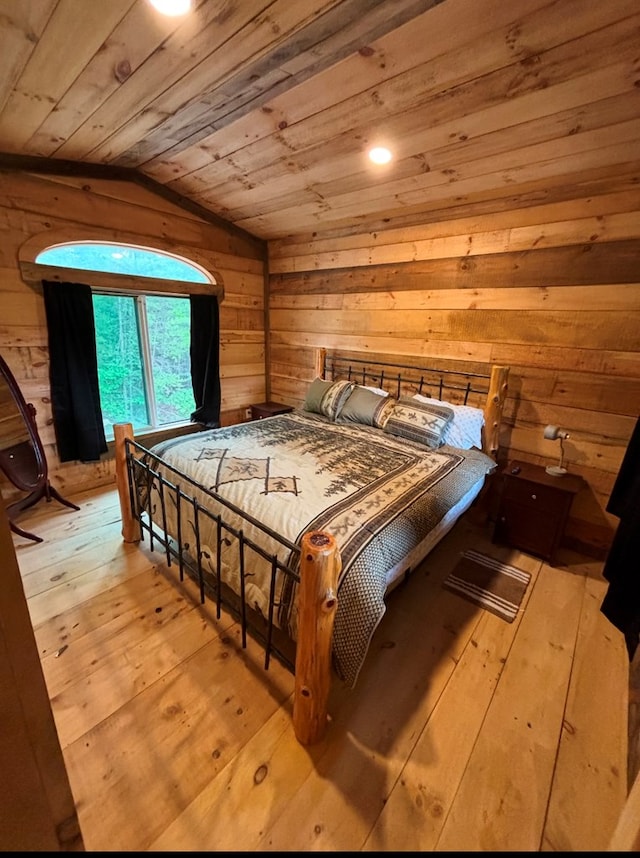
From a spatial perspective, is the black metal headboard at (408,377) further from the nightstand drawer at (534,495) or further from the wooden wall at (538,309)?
the nightstand drawer at (534,495)

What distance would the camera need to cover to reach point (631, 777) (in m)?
1.19

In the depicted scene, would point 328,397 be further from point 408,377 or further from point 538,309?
point 538,309

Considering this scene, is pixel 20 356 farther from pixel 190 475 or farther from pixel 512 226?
pixel 512 226

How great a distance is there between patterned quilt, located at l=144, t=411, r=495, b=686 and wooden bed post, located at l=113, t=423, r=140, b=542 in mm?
209

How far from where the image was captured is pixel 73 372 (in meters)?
2.74

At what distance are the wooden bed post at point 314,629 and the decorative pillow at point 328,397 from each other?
1.95 m

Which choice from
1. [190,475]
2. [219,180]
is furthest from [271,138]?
[190,475]

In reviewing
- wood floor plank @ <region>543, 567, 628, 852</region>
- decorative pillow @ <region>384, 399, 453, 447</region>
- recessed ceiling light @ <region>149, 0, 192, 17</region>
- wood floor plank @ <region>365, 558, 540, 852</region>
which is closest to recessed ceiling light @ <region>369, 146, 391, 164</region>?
recessed ceiling light @ <region>149, 0, 192, 17</region>

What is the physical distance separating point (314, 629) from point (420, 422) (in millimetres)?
1730

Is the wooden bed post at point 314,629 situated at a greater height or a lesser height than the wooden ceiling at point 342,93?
lesser

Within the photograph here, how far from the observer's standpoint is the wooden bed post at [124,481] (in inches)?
85.3

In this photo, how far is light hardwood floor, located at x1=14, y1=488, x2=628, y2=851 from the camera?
111 centimetres

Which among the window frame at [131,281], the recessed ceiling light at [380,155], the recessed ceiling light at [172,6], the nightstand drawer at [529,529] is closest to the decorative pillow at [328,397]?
the window frame at [131,281]

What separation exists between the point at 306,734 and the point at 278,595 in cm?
48
